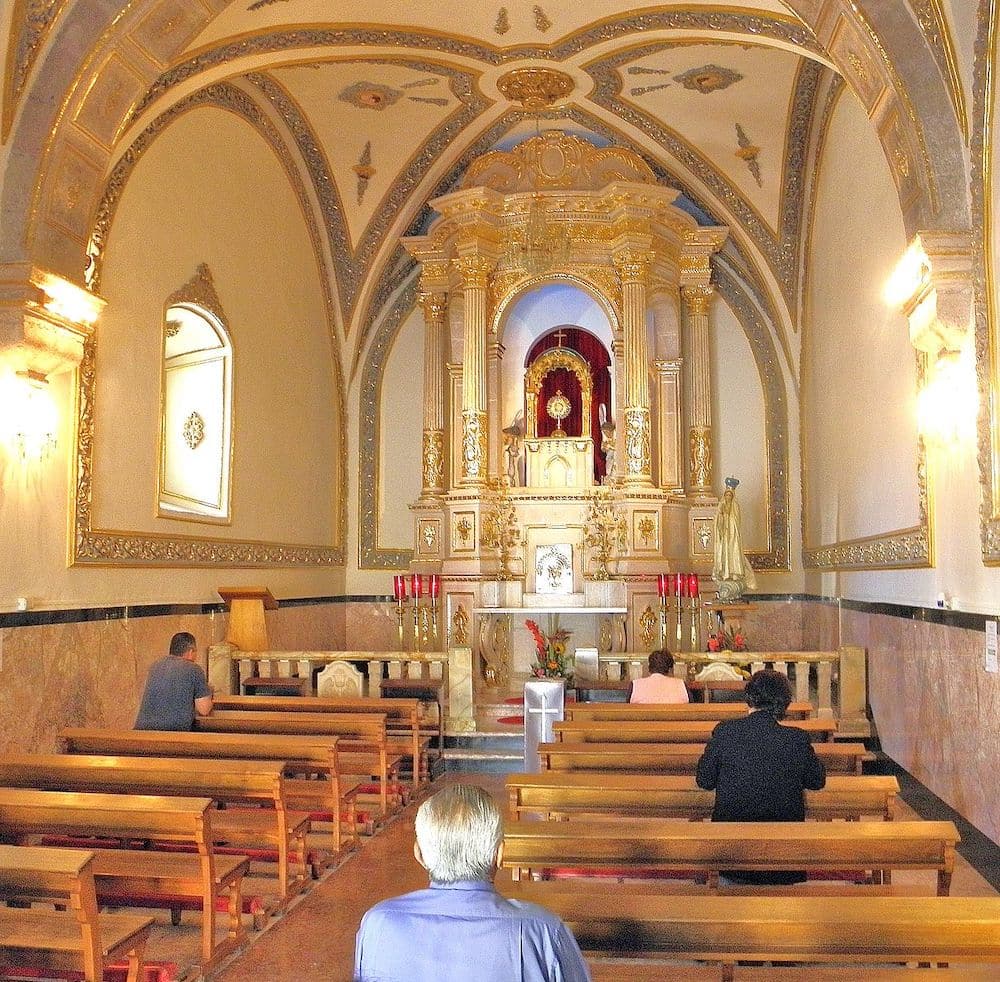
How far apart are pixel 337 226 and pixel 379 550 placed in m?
4.22

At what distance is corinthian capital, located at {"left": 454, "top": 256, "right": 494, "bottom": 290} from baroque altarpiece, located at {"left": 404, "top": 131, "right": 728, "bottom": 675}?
18 millimetres

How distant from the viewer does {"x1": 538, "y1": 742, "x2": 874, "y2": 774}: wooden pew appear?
5.76 metres

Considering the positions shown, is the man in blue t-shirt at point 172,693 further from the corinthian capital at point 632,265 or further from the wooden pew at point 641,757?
the corinthian capital at point 632,265

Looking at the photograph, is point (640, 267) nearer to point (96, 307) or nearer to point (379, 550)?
point (379, 550)

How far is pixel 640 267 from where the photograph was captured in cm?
1281

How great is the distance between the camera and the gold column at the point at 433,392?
1354 cm

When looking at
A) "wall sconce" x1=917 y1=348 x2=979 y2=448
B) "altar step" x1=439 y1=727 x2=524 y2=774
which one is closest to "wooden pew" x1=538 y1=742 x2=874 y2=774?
"wall sconce" x1=917 y1=348 x2=979 y2=448

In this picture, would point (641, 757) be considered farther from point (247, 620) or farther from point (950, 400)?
point (247, 620)

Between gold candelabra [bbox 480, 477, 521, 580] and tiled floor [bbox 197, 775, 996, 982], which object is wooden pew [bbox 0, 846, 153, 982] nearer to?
tiled floor [bbox 197, 775, 996, 982]

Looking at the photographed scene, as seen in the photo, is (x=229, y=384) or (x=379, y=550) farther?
(x=379, y=550)

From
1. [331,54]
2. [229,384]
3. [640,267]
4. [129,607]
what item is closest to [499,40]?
[331,54]

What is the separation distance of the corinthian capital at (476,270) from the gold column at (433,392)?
643mm

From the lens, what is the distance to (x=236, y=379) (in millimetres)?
11172

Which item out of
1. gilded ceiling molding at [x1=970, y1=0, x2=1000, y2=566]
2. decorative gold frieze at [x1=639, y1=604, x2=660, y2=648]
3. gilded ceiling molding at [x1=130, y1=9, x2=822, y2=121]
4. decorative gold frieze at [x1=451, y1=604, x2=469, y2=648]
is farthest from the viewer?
decorative gold frieze at [x1=451, y1=604, x2=469, y2=648]
